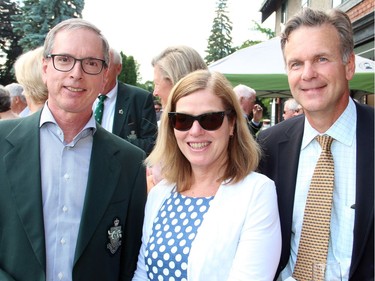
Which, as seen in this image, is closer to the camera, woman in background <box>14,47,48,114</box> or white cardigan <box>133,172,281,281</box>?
white cardigan <box>133,172,281,281</box>

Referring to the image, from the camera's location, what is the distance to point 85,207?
2.37 m

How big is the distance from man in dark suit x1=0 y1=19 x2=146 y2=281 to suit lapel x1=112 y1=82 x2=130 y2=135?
1.78m

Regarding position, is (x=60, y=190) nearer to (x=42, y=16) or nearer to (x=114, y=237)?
(x=114, y=237)

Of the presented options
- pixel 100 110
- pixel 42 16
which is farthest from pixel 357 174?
pixel 42 16

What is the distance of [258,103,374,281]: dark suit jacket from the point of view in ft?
7.57

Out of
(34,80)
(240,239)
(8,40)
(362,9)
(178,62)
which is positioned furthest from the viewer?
(8,40)

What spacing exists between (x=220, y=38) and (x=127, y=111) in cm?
6055

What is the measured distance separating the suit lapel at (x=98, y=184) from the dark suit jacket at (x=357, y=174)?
983 millimetres

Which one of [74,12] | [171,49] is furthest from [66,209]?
[74,12]

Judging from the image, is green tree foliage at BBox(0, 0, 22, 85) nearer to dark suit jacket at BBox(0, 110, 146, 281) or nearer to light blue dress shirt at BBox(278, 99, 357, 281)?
dark suit jacket at BBox(0, 110, 146, 281)

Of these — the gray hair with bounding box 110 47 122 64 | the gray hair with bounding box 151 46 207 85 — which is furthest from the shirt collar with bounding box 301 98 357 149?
the gray hair with bounding box 110 47 122 64

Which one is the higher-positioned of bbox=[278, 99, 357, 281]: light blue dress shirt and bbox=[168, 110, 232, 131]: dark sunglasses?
bbox=[168, 110, 232, 131]: dark sunglasses

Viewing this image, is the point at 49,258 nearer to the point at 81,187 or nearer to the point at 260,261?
the point at 81,187

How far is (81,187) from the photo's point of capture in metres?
2.45
